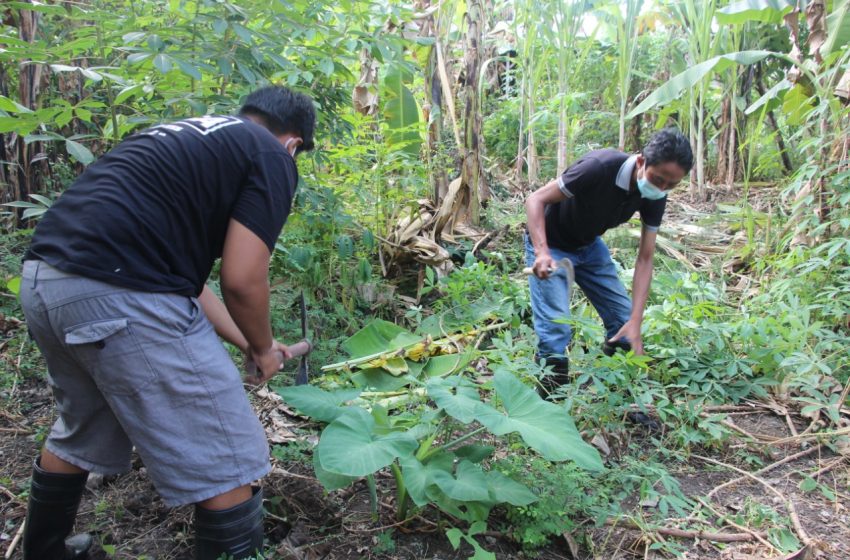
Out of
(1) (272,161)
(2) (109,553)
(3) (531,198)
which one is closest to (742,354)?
(3) (531,198)

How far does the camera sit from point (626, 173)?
9.61 feet

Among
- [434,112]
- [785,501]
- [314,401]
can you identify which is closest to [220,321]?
[314,401]

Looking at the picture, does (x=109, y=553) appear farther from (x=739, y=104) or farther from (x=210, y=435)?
(x=739, y=104)

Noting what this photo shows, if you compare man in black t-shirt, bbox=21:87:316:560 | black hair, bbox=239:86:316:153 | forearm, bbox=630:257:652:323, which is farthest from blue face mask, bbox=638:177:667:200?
man in black t-shirt, bbox=21:87:316:560

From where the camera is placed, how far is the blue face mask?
2879 mm

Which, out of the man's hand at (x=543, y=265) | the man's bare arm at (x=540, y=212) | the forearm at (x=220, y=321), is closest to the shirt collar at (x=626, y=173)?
the man's bare arm at (x=540, y=212)

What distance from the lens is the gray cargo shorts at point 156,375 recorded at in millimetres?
1596

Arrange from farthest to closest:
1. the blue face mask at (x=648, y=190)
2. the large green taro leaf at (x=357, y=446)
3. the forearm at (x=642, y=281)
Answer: the forearm at (x=642, y=281) < the blue face mask at (x=648, y=190) < the large green taro leaf at (x=357, y=446)

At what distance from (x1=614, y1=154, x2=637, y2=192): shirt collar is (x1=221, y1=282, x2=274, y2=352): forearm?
6.32ft

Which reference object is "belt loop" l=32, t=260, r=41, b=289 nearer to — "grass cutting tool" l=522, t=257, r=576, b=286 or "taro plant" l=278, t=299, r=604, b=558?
"taro plant" l=278, t=299, r=604, b=558

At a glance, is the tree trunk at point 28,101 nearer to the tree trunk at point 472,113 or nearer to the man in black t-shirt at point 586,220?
the man in black t-shirt at point 586,220

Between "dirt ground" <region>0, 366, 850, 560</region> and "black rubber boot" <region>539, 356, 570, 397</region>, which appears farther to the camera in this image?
"black rubber boot" <region>539, 356, 570, 397</region>

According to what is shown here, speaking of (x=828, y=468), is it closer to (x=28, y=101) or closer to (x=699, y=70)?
(x=699, y=70)

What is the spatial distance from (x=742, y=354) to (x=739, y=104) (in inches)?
168
